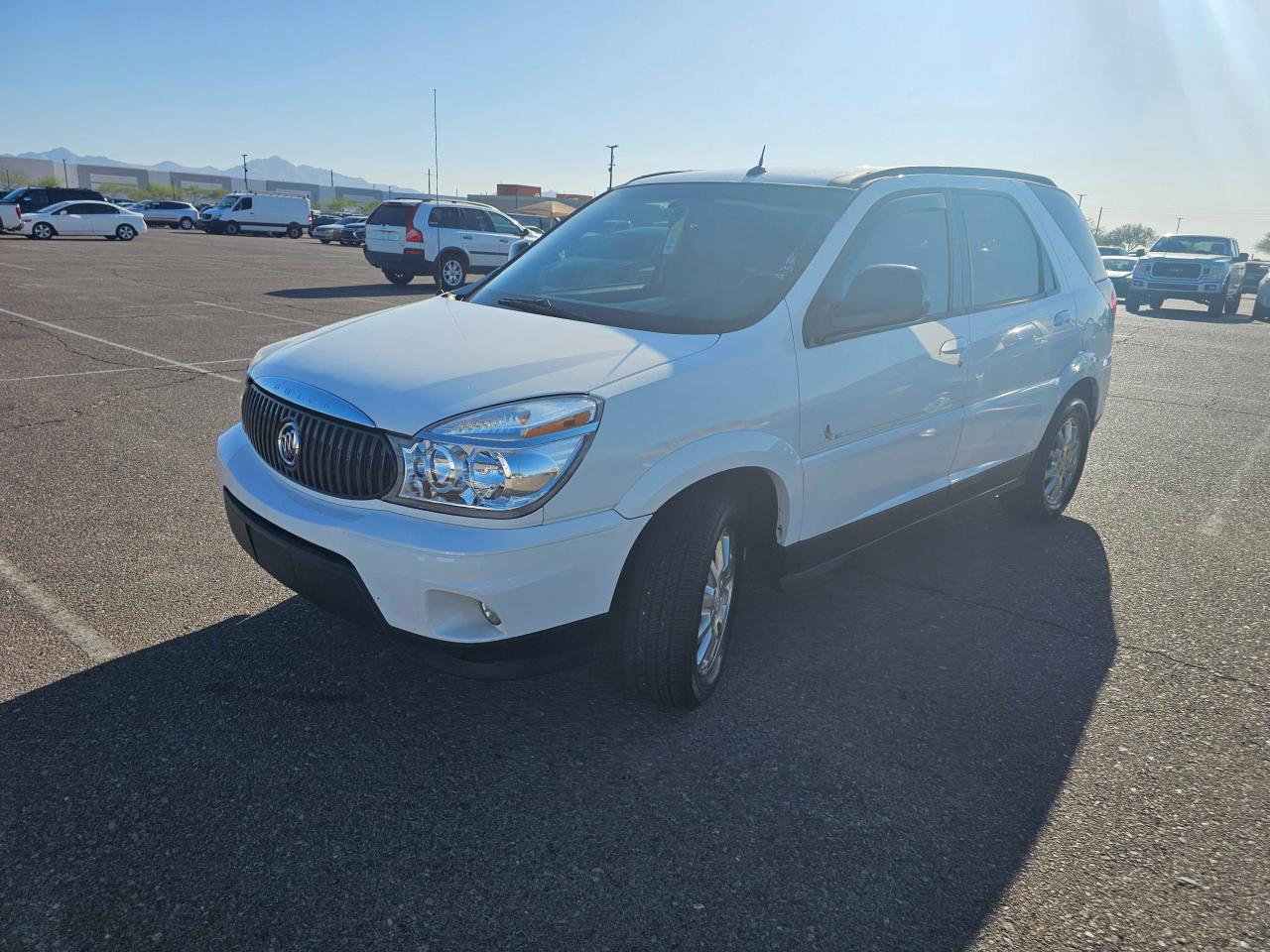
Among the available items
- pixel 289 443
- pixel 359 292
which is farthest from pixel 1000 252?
pixel 359 292

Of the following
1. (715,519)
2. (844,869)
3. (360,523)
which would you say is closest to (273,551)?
(360,523)

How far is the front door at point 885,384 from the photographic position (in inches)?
138

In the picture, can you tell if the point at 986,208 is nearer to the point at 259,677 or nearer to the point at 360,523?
the point at 360,523

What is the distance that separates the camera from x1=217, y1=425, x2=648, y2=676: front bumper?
2660 mm

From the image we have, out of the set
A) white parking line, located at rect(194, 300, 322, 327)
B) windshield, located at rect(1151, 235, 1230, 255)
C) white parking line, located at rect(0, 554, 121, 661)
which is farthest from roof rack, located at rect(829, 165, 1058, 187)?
windshield, located at rect(1151, 235, 1230, 255)

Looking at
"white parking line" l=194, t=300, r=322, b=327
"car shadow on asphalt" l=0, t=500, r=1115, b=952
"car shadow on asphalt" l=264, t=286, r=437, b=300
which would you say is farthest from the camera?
"car shadow on asphalt" l=264, t=286, r=437, b=300

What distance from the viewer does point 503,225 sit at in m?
21.4

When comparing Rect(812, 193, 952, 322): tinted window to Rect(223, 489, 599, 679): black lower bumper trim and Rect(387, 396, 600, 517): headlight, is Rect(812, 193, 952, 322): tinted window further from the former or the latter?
Rect(223, 489, 599, 679): black lower bumper trim

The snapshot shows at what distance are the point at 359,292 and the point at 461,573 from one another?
56.8ft

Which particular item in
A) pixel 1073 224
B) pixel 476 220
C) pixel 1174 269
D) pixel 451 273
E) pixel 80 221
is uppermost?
pixel 1073 224

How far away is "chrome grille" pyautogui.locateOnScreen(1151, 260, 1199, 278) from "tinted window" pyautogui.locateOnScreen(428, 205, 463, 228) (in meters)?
16.7

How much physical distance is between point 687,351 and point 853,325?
780 millimetres

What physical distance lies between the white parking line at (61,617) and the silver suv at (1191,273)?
24840 mm

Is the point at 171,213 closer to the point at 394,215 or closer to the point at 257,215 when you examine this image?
the point at 257,215
